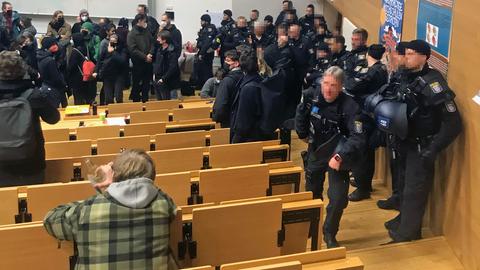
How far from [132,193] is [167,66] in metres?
5.87

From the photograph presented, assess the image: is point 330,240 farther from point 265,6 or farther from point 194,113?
point 265,6

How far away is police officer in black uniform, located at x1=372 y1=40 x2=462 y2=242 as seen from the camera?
381cm

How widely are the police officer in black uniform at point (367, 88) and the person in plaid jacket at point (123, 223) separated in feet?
9.61

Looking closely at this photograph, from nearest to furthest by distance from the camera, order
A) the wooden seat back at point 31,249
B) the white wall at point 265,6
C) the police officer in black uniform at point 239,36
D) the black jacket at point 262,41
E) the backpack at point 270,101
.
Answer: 1. the wooden seat back at point 31,249
2. the backpack at point 270,101
3. the black jacket at point 262,41
4. the police officer in black uniform at point 239,36
5. the white wall at point 265,6

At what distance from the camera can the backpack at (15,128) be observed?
360cm

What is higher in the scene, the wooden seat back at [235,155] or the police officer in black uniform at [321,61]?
the police officer in black uniform at [321,61]

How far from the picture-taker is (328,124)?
405cm

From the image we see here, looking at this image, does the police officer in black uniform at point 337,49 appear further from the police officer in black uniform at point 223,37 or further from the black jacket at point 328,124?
the police officer in black uniform at point 223,37

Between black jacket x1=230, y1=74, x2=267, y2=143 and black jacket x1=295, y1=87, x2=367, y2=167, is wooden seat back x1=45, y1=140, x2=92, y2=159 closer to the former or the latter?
black jacket x1=230, y1=74, x2=267, y2=143

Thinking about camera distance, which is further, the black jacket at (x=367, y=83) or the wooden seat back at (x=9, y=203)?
the black jacket at (x=367, y=83)

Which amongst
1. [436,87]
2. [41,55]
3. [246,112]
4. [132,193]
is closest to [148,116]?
[246,112]

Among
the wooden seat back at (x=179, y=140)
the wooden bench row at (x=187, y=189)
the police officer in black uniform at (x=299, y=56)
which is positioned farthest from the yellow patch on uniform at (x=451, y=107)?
the police officer in black uniform at (x=299, y=56)

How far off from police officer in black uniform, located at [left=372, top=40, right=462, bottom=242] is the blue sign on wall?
0.21m

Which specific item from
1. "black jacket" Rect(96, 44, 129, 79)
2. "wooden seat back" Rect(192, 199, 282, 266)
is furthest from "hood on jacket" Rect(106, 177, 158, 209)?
"black jacket" Rect(96, 44, 129, 79)
